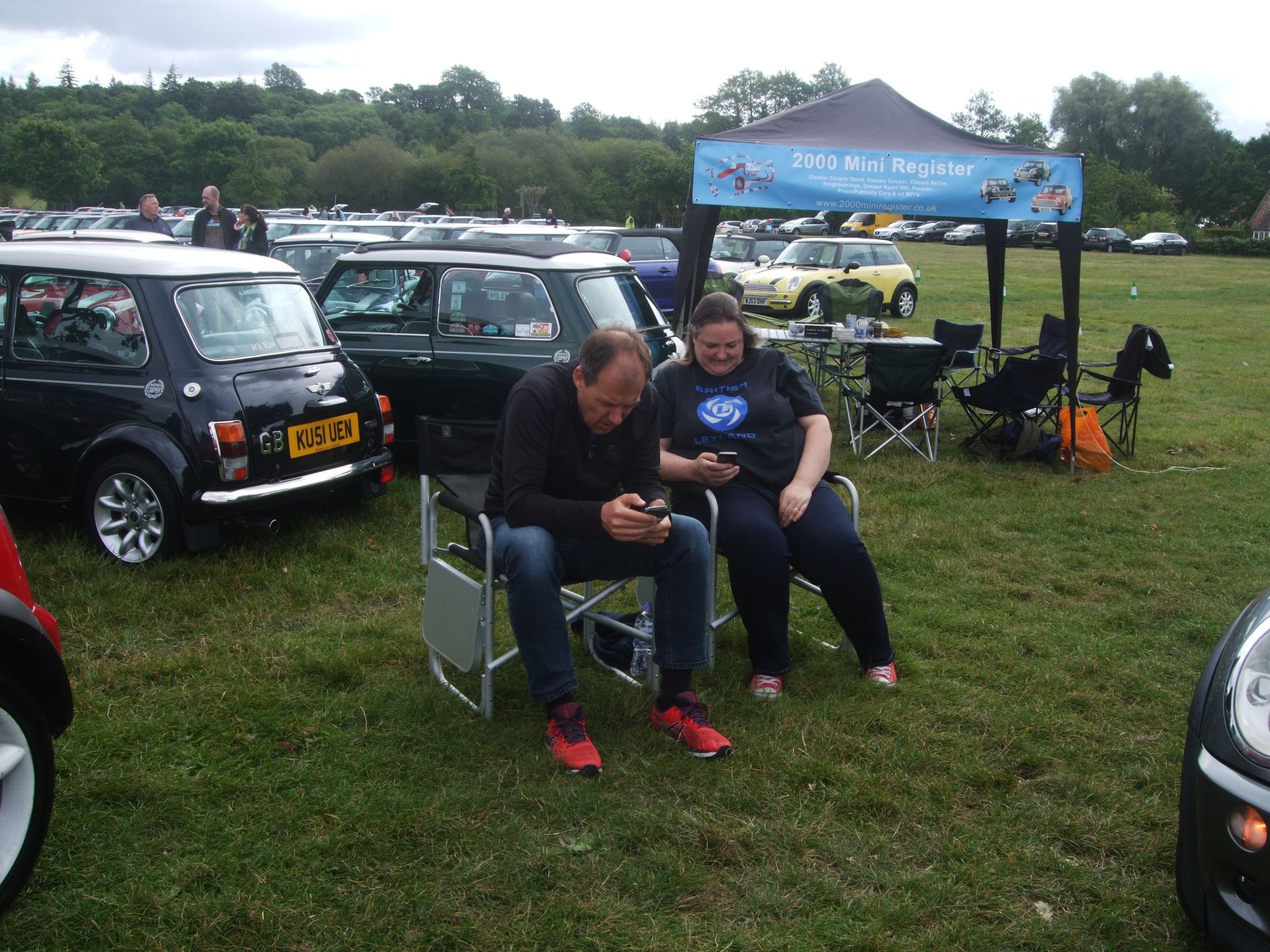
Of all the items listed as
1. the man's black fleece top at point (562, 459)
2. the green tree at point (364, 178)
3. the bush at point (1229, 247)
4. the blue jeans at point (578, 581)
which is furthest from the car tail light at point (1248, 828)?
the green tree at point (364, 178)

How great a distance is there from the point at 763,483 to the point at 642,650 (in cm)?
83

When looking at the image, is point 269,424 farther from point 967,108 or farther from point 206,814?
point 967,108

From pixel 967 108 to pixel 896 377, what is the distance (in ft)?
343

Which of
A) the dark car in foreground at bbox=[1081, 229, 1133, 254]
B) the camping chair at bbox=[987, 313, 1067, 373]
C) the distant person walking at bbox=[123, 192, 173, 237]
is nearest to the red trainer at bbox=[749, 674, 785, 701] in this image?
the camping chair at bbox=[987, 313, 1067, 373]

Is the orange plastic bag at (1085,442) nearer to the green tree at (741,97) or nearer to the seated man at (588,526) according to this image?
the seated man at (588,526)

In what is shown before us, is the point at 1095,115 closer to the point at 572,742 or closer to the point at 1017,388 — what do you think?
the point at 1017,388

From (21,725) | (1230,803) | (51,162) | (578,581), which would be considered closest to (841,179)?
(578,581)

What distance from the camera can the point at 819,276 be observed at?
701 inches

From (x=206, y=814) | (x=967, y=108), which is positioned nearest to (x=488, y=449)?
(x=206, y=814)

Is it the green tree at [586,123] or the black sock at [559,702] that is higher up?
the green tree at [586,123]

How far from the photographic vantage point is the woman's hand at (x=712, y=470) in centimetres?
400

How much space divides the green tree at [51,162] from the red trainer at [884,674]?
5899 centimetres

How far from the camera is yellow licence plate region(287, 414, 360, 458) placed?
535 cm

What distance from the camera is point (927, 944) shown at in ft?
8.40
